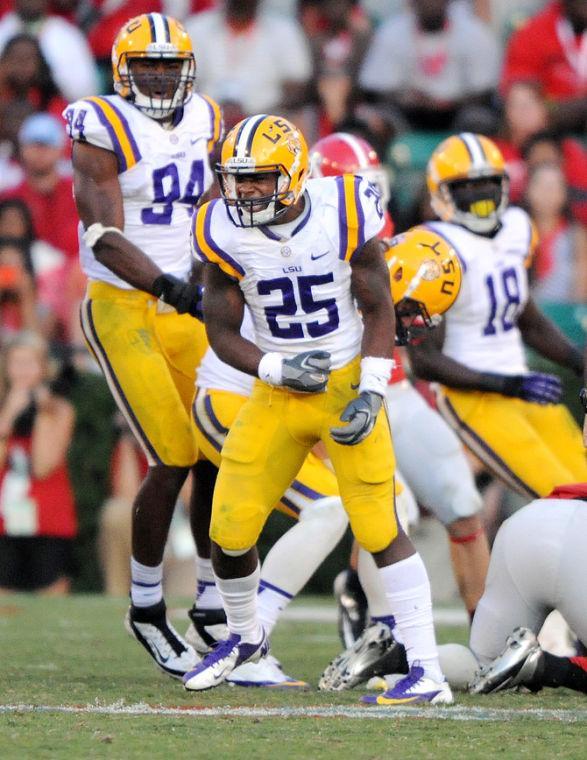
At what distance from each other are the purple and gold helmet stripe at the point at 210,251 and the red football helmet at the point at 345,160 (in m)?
1.42

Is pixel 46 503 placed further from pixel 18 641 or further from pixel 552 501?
pixel 552 501

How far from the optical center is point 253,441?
492 centimetres

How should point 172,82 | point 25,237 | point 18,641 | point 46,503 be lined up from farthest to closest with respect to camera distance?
point 25,237, point 46,503, point 18,641, point 172,82

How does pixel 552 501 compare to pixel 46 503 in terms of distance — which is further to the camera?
pixel 46 503

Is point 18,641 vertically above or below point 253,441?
below

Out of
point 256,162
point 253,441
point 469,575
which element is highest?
point 256,162

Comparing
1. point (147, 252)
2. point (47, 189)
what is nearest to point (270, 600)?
point (147, 252)

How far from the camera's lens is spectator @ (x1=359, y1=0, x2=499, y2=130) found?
11.0 meters

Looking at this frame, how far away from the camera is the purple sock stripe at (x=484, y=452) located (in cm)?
643

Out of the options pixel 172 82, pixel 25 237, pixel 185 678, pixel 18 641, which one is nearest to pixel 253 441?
pixel 185 678

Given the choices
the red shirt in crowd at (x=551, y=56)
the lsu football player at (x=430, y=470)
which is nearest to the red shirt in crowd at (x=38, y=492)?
the lsu football player at (x=430, y=470)

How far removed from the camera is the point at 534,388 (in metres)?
6.45

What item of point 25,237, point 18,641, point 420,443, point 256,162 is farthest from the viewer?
point 25,237

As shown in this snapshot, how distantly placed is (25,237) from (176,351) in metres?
4.37
